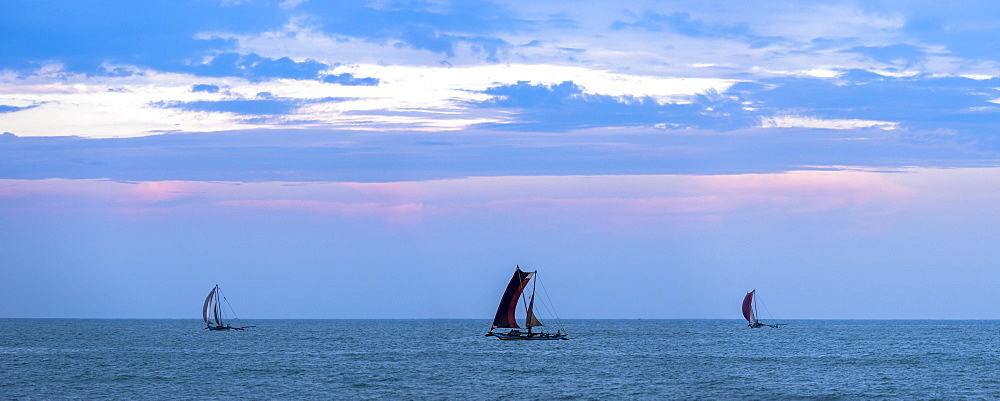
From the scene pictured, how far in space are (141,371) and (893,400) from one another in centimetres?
5736

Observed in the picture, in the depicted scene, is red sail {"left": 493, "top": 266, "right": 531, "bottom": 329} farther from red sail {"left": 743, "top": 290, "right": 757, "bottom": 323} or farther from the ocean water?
red sail {"left": 743, "top": 290, "right": 757, "bottom": 323}

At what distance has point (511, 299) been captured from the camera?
107750 mm

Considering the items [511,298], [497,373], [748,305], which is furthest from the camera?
[748,305]

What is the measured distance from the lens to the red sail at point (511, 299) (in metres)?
105

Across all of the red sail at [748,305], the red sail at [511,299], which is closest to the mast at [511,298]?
the red sail at [511,299]

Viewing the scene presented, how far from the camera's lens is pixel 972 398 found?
213ft

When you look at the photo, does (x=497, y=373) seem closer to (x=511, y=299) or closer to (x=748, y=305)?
(x=511, y=299)

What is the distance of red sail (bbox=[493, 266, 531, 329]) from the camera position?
4138 inches

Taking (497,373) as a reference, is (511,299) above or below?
above

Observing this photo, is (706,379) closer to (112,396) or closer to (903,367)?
(903,367)

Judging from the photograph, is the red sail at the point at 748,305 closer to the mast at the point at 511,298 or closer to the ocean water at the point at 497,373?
the ocean water at the point at 497,373

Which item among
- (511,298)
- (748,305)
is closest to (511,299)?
(511,298)

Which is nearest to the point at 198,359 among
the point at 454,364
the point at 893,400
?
the point at 454,364

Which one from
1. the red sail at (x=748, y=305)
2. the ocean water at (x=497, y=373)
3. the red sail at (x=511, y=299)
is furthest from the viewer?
the red sail at (x=748, y=305)
